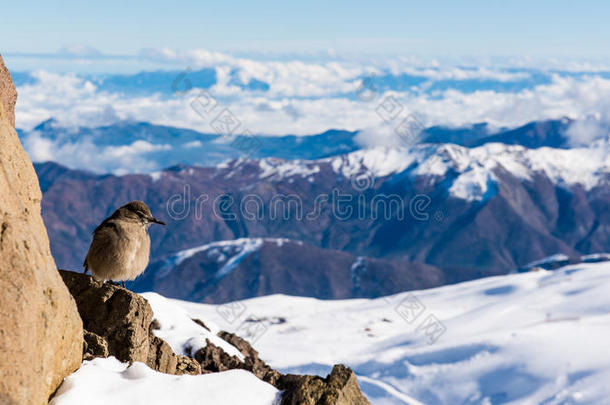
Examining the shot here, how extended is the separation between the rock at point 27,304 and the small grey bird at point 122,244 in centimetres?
273

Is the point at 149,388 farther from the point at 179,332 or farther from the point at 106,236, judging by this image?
the point at 179,332

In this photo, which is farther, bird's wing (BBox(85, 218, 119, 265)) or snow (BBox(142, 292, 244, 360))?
snow (BBox(142, 292, 244, 360))

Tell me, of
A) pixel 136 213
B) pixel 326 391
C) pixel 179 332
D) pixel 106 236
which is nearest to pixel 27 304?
pixel 106 236

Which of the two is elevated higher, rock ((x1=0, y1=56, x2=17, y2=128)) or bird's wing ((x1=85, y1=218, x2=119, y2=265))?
rock ((x1=0, y1=56, x2=17, y2=128))

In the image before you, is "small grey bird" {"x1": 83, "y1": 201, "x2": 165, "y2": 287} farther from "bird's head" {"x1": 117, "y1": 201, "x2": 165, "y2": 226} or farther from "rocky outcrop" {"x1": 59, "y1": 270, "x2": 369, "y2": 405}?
"rocky outcrop" {"x1": 59, "y1": 270, "x2": 369, "y2": 405}

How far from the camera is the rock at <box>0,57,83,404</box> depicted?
9797 millimetres

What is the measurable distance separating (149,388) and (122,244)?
4435mm

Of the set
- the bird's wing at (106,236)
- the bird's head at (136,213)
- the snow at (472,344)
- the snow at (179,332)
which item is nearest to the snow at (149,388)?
the bird's wing at (106,236)

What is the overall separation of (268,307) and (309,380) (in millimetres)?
113503

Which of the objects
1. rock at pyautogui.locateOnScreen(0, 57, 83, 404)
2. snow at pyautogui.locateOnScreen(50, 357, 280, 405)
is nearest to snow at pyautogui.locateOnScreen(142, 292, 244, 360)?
snow at pyautogui.locateOnScreen(50, 357, 280, 405)

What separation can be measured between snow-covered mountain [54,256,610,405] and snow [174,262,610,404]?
13cm

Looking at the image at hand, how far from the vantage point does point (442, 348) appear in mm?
70500

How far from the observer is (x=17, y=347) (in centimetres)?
988

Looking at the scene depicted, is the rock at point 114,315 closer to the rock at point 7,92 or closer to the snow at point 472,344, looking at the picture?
the rock at point 7,92
